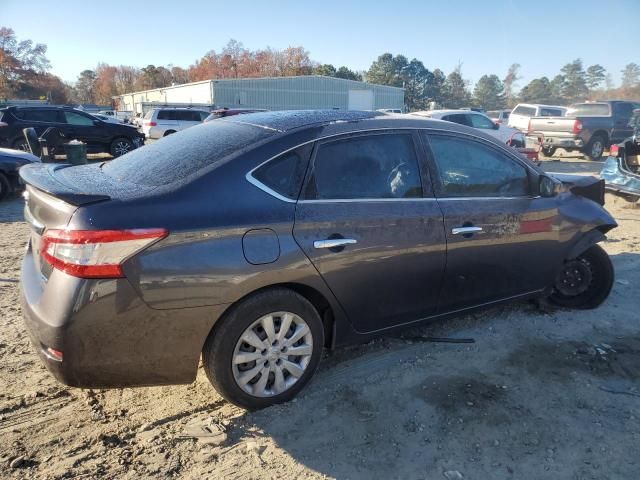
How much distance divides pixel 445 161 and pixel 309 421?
6.43 feet

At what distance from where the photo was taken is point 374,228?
2.95m

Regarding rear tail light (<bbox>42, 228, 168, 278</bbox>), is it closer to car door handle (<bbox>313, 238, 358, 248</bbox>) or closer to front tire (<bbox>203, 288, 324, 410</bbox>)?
front tire (<bbox>203, 288, 324, 410</bbox>)

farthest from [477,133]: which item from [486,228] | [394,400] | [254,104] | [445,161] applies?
[254,104]

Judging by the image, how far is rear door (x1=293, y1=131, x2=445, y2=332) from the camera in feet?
9.22

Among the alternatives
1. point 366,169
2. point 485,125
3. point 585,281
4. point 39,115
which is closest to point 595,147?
point 485,125

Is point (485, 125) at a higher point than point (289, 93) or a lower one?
lower

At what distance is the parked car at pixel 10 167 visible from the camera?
8.95 metres

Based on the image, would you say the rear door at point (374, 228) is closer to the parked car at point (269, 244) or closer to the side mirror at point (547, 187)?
the parked car at point (269, 244)

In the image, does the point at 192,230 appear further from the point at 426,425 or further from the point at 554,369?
the point at 554,369

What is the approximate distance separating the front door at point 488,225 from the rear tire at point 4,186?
892 cm

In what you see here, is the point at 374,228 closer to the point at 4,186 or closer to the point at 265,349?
the point at 265,349

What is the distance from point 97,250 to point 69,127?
1479 centimetres

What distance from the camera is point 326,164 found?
2924 mm

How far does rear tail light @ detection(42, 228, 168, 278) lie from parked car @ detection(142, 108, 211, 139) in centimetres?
1817
